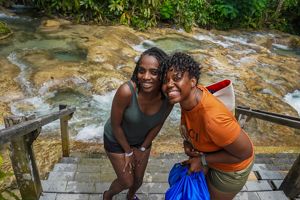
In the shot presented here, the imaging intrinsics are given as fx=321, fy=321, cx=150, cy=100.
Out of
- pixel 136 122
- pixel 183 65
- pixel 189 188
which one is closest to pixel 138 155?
pixel 136 122

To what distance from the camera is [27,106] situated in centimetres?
676

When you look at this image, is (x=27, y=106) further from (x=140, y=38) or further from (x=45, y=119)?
(x=140, y=38)

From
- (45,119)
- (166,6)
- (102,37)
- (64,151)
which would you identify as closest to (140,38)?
(102,37)

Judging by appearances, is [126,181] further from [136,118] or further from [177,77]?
[177,77]

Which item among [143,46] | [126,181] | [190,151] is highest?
[190,151]

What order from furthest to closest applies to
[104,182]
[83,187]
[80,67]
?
[80,67]
[104,182]
[83,187]

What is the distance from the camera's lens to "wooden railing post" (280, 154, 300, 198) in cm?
324

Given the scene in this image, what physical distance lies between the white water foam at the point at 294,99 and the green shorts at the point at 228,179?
639cm

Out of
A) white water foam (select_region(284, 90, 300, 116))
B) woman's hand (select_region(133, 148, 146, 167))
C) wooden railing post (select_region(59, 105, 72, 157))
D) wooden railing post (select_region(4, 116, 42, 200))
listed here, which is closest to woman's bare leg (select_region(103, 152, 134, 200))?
woman's hand (select_region(133, 148, 146, 167))

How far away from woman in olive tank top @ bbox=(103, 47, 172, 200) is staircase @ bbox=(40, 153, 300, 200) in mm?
338

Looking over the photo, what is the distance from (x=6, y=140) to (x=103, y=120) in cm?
461

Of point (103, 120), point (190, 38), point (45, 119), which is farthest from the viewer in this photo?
point (190, 38)

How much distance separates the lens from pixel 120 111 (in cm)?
247

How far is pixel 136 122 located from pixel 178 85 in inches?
27.2
